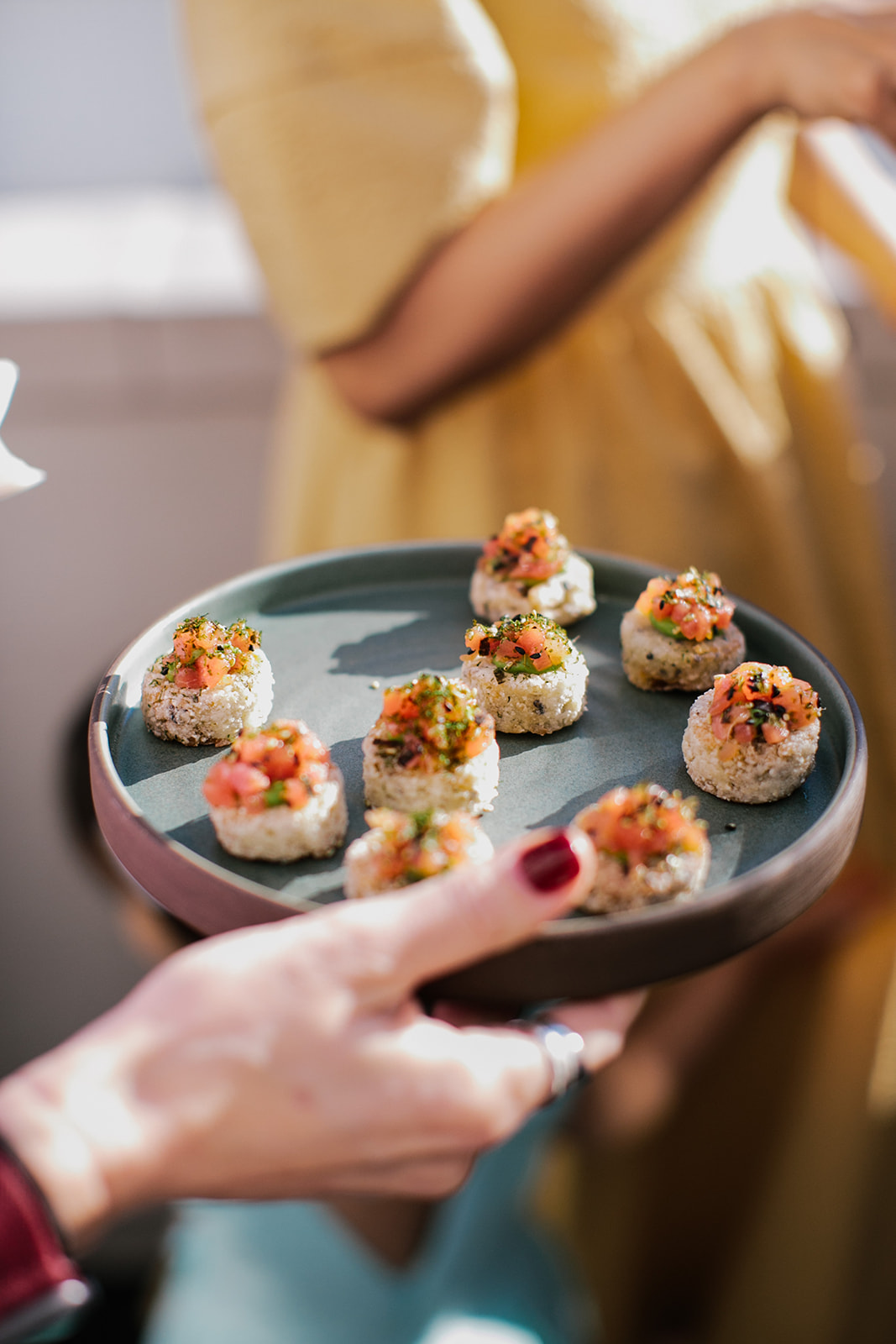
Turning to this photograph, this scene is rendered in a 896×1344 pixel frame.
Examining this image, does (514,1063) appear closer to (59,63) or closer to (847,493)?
(847,493)

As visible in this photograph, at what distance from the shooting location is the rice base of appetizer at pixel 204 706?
88cm

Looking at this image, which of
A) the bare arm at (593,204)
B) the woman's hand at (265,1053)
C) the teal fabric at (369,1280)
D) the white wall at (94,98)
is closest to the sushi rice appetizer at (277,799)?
the woman's hand at (265,1053)

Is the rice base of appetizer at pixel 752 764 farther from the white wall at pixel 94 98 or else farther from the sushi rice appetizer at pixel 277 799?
the white wall at pixel 94 98

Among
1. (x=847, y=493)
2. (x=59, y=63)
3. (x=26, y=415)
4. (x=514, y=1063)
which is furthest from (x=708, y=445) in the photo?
(x=59, y=63)

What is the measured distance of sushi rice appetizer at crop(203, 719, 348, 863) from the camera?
2.53 feet

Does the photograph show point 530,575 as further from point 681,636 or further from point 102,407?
point 102,407

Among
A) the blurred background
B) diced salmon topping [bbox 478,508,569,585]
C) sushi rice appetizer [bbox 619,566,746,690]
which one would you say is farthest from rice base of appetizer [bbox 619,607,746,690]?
the blurred background

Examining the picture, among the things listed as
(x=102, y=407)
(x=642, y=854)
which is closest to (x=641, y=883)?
(x=642, y=854)

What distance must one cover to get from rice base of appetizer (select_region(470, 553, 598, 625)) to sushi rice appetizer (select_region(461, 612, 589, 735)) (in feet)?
0.21

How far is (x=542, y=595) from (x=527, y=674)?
0.14m

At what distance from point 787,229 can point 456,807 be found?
1.19 metres

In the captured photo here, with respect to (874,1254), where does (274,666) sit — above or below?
above

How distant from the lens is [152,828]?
73 cm

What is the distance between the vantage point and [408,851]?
74 cm
